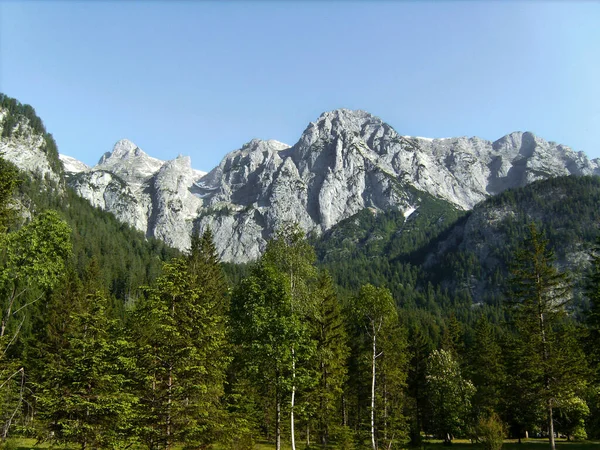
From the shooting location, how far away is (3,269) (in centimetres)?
2452

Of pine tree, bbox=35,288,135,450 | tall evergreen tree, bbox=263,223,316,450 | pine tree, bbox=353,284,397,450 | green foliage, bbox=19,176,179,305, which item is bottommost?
pine tree, bbox=35,288,135,450

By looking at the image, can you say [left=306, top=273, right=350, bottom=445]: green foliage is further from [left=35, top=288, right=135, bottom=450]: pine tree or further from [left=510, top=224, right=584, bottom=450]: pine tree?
[left=35, top=288, right=135, bottom=450]: pine tree

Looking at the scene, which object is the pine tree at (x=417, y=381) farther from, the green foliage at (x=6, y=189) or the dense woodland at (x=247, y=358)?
the green foliage at (x=6, y=189)

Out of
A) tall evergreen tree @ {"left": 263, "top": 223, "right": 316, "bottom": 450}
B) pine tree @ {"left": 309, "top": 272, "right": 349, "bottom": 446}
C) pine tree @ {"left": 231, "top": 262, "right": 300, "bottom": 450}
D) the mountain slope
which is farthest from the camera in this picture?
the mountain slope

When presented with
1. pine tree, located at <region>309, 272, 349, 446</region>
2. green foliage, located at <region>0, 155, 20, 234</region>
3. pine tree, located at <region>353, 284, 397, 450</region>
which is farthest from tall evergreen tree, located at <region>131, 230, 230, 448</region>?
pine tree, located at <region>353, 284, 397, 450</region>

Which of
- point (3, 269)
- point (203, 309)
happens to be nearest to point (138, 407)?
point (203, 309)

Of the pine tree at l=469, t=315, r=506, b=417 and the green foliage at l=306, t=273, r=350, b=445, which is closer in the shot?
the green foliage at l=306, t=273, r=350, b=445

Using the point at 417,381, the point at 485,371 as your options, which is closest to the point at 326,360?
the point at 417,381

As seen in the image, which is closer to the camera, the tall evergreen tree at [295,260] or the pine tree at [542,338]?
the pine tree at [542,338]

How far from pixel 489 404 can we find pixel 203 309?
45119 millimetres

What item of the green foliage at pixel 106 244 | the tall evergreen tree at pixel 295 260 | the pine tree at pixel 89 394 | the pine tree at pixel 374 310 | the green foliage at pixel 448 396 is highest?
the green foliage at pixel 106 244

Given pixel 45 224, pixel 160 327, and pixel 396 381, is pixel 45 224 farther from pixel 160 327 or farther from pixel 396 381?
pixel 396 381

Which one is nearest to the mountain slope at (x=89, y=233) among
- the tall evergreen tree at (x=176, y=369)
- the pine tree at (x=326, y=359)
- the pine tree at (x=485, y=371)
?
the pine tree at (x=326, y=359)

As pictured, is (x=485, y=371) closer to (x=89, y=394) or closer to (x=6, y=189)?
(x=89, y=394)
